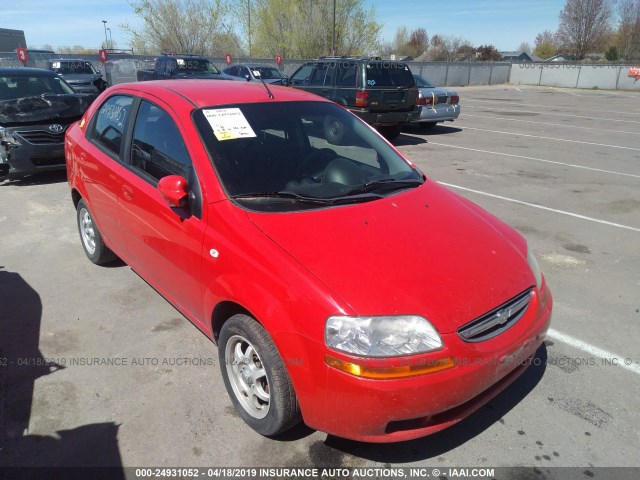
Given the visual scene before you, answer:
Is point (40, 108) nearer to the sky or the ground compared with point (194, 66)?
nearer to the ground

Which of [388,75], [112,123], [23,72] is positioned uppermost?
[388,75]

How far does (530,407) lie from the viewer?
278 centimetres

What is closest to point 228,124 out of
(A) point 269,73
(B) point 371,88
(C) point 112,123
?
(C) point 112,123

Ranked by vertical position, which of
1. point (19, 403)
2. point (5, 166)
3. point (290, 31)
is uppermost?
point (290, 31)

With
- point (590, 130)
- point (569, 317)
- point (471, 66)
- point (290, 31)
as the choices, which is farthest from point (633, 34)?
point (569, 317)

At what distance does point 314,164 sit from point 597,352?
2386 millimetres

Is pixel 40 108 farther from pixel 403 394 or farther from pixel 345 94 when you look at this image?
pixel 403 394

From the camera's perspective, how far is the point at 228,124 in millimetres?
3025

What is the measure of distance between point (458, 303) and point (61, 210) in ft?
19.0

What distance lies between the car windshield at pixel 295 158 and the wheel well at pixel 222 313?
1.84ft

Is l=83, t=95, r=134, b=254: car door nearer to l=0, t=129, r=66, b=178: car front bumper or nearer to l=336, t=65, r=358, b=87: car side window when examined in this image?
l=0, t=129, r=66, b=178: car front bumper

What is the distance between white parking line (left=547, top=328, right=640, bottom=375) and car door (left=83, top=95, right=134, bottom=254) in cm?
341

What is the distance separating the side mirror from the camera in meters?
2.67

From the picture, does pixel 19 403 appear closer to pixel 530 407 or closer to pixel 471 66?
pixel 530 407
